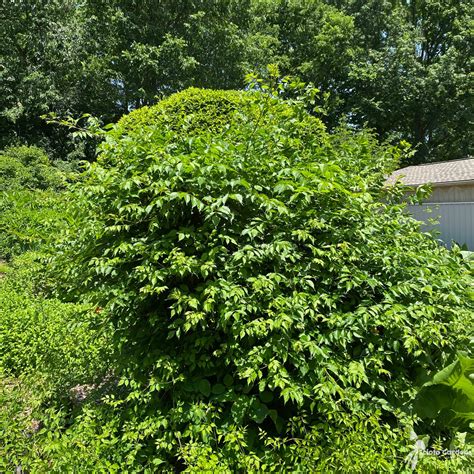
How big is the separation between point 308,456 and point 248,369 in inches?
18.8

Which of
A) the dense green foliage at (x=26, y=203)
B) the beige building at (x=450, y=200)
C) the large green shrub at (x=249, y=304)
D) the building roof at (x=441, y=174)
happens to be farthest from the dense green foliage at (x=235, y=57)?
the large green shrub at (x=249, y=304)

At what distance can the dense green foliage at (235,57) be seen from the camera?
15492 mm

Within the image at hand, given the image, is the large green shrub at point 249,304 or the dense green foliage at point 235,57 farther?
the dense green foliage at point 235,57

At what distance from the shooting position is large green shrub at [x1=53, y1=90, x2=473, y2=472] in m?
1.99

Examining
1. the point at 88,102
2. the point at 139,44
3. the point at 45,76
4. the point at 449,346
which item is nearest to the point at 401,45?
the point at 139,44

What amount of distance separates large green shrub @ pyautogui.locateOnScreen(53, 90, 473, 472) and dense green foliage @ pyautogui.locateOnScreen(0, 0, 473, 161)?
13441mm

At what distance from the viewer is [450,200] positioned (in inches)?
412

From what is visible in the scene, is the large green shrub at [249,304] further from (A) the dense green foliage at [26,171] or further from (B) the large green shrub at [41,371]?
(A) the dense green foliage at [26,171]

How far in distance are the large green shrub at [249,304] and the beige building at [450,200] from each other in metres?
3.34

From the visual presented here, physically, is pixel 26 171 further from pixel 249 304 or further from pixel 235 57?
pixel 249 304

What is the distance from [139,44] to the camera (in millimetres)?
15156

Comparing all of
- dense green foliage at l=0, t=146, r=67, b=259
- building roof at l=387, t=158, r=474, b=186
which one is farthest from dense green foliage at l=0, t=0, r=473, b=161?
dense green foliage at l=0, t=146, r=67, b=259

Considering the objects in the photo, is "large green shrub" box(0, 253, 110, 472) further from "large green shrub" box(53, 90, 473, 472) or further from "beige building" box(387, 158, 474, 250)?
"beige building" box(387, 158, 474, 250)

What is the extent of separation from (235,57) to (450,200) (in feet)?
32.9
